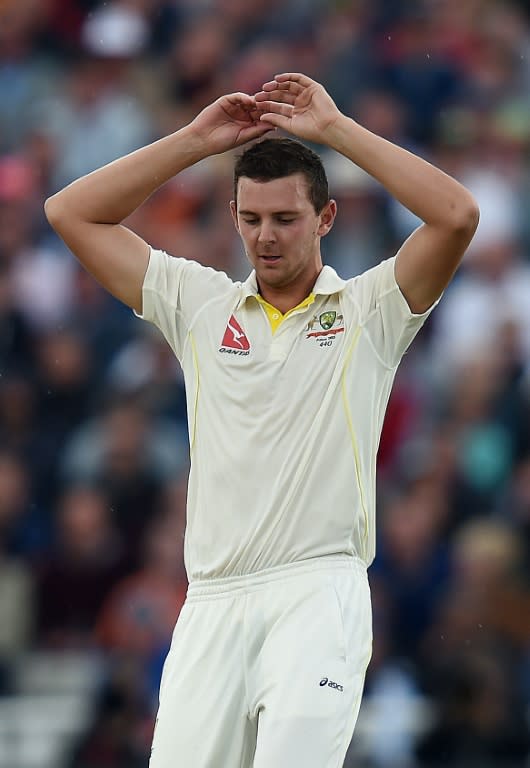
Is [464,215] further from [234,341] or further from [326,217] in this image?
[234,341]

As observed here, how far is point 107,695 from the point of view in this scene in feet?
27.9

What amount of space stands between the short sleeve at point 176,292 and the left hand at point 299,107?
555 millimetres

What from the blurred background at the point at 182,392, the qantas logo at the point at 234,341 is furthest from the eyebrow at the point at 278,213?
the blurred background at the point at 182,392

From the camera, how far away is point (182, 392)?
9.32m

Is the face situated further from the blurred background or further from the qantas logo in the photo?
the blurred background

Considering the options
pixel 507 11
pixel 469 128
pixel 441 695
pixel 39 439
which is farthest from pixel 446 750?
pixel 507 11

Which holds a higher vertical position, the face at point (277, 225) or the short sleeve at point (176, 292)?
the face at point (277, 225)

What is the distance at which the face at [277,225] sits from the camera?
5094 millimetres

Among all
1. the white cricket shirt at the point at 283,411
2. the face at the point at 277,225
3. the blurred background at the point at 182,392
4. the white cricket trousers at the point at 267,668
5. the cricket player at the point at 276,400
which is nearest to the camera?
the white cricket trousers at the point at 267,668

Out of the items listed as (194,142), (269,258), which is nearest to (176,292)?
(269,258)

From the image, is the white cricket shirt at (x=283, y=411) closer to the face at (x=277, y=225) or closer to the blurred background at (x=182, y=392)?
the face at (x=277, y=225)

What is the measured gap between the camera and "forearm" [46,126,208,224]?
5309 millimetres

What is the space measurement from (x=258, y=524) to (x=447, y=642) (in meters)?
3.60

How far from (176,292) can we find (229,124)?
0.58 meters
